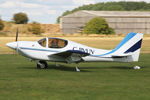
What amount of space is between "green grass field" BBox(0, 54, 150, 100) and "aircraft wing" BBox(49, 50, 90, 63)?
0.73m

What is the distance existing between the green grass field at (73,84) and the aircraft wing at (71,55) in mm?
732

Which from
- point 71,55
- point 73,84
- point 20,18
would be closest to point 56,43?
point 71,55

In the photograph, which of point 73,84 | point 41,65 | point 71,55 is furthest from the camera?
point 41,65

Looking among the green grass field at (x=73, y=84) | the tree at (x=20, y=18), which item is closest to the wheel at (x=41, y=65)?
the green grass field at (x=73, y=84)

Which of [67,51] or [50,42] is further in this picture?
[50,42]

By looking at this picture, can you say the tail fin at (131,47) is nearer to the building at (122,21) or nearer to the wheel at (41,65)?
the wheel at (41,65)

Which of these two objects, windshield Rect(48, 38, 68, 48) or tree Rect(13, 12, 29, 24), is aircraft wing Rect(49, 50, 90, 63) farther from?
tree Rect(13, 12, 29, 24)

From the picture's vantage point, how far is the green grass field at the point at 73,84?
12.6 m

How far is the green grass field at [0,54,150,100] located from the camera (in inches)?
495

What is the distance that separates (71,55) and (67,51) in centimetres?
65

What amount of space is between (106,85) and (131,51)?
631cm

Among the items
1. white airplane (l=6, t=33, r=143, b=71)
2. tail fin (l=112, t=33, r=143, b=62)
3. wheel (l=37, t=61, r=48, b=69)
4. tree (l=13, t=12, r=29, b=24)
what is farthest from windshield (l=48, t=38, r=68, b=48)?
tree (l=13, t=12, r=29, b=24)

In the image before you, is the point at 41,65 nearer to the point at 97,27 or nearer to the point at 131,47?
the point at 131,47

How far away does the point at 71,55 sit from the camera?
64.2ft
